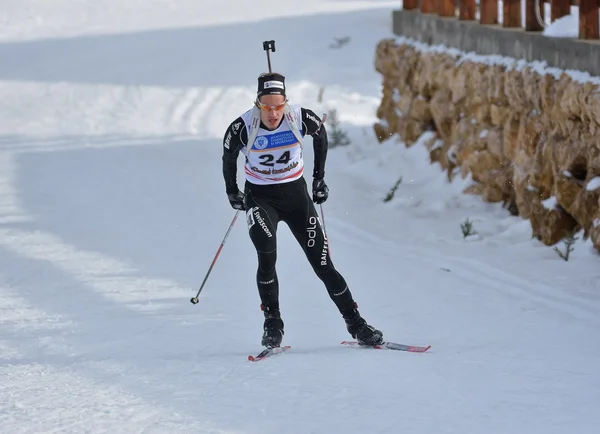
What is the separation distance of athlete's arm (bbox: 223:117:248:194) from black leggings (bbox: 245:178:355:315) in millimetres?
123

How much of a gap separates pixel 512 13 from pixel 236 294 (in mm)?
4129

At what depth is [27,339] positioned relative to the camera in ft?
23.8

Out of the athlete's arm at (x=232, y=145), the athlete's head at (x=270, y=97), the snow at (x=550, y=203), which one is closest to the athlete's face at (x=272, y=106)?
the athlete's head at (x=270, y=97)

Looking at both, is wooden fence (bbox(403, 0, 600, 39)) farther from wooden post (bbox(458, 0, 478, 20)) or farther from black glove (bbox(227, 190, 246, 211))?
black glove (bbox(227, 190, 246, 211))

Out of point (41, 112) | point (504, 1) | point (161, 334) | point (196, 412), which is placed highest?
point (504, 1)

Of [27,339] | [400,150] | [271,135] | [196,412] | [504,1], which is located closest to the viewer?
[196,412]

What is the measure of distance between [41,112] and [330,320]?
10.9 m

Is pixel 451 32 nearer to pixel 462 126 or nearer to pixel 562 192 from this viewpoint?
pixel 462 126

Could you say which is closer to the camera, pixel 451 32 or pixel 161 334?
pixel 161 334

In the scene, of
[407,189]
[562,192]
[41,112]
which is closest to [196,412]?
[562,192]

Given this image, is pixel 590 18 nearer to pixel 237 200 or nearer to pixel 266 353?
pixel 237 200

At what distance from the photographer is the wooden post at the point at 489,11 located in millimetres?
11034

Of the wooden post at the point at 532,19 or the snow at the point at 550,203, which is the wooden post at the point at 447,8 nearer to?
the wooden post at the point at 532,19

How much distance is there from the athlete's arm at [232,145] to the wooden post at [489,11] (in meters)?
5.23
